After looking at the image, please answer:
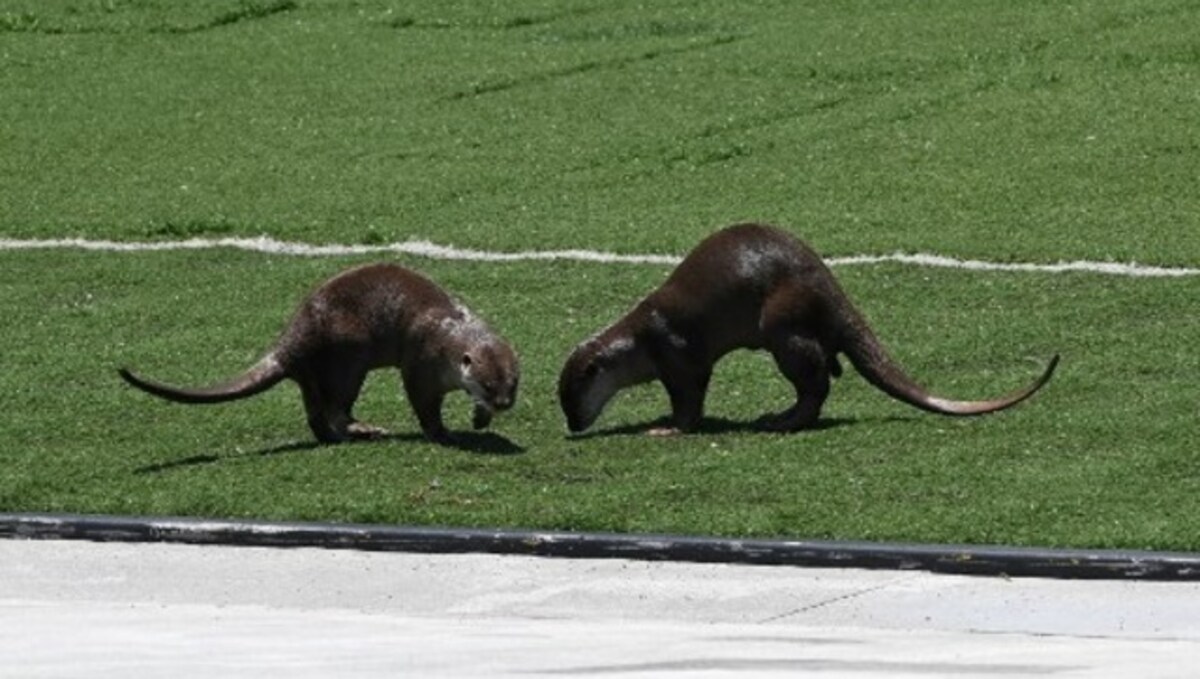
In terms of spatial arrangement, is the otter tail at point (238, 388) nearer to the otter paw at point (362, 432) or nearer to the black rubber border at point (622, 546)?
the otter paw at point (362, 432)

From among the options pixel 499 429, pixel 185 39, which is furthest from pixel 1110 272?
pixel 185 39

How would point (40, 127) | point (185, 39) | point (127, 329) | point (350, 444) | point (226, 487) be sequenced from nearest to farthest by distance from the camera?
point (226, 487) < point (350, 444) < point (127, 329) < point (40, 127) < point (185, 39)

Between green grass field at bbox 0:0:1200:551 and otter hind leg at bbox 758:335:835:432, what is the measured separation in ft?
0.48

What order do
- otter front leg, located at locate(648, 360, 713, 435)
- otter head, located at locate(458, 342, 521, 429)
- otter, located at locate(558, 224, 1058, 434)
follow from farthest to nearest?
otter front leg, located at locate(648, 360, 713, 435), otter, located at locate(558, 224, 1058, 434), otter head, located at locate(458, 342, 521, 429)

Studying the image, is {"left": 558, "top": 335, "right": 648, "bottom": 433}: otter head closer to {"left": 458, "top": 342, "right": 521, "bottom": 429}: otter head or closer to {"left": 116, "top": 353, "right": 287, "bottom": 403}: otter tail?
{"left": 458, "top": 342, "right": 521, "bottom": 429}: otter head

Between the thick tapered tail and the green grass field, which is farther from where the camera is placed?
the thick tapered tail

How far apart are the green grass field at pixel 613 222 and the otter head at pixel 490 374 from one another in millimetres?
257

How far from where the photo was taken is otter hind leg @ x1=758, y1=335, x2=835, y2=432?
520 inches

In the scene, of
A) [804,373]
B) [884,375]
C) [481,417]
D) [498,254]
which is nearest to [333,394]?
[481,417]

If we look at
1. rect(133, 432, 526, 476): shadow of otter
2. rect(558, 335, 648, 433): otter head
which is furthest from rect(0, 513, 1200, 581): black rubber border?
rect(558, 335, 648, 433): otter head

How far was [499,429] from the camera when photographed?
1373 cm

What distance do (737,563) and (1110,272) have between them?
6564 mm

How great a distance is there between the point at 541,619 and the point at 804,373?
334 centimetres

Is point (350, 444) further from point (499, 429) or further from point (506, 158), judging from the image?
point (506, 158)
